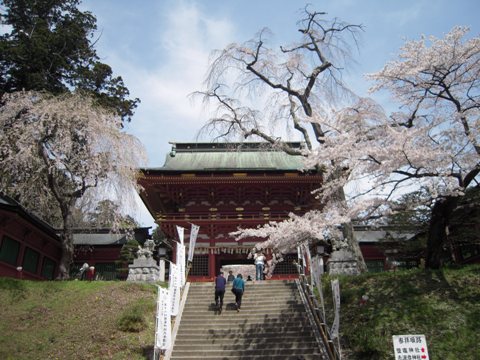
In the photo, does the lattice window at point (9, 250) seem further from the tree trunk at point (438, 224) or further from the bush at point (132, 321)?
the tree trunk at point (438, 224)

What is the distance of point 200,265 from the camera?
24.0 metres

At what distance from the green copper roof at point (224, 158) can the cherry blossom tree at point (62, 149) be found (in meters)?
6.86

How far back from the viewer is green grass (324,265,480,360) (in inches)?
447

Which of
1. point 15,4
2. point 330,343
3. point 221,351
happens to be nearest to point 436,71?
point 330,343

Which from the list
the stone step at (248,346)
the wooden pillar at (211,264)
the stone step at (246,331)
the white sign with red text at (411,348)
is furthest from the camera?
the wooden pillar at (211,264)

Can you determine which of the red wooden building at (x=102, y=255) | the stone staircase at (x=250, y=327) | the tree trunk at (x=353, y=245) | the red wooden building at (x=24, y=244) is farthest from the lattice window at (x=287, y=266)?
the red wooden building at (x=24, y=244)

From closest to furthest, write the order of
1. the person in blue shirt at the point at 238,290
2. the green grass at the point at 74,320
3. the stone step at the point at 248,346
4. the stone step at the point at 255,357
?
the stone step at the point at 255,357, the green grass at the point at 74,320, the stone step at the point at 248,346, the person in blue shirt at the point at 238,290

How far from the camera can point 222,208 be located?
25.2m

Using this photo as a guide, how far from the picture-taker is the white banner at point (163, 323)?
11.6m

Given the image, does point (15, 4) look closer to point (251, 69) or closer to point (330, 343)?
point (251, 69)

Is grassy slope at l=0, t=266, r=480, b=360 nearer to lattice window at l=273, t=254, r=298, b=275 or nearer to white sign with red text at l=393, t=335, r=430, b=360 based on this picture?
white sign with red text at l=393, t=335, r=430, b=360

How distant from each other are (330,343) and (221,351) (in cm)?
317

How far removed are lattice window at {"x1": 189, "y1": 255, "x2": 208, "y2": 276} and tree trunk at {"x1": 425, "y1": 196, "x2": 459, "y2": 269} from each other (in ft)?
41.9

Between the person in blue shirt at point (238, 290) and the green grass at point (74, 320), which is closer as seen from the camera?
the green grass at point (74, 320)
